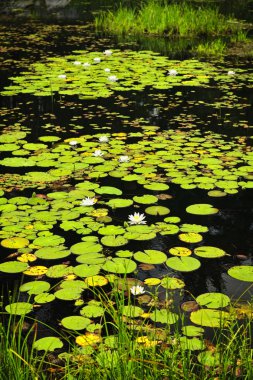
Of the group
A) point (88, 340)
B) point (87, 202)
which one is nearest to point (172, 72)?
point (87, 202)

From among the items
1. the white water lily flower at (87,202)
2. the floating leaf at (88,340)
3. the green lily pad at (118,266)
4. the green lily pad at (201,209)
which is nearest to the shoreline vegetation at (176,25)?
the green lily pad at (201,209)

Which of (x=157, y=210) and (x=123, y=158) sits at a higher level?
(x=123, y=158)

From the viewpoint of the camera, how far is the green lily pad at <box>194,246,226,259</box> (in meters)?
2.91

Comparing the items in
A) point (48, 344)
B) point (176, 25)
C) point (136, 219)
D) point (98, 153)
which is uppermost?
point (176, 25)

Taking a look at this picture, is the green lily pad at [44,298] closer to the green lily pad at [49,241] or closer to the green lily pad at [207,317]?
the green lily pad at [49,241]

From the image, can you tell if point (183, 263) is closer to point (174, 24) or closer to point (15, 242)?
point (15, 242)

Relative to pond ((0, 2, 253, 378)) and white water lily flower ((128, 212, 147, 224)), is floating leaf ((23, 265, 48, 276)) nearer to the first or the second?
pond ((0, 2, 253, 378))

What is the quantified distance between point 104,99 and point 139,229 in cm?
336

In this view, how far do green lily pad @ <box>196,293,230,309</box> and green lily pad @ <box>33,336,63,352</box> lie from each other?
693 millimetres

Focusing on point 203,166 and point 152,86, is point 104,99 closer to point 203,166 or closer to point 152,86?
point 152,86

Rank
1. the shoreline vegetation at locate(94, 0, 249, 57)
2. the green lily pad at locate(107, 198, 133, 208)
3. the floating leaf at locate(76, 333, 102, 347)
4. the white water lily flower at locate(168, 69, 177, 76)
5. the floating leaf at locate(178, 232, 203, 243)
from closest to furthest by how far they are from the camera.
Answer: the floating leaf at locate(76, 333, 102, 347)
the floating leaf at locate(178, 232, 203, 243)
the green lily pad at locate(107, 198, 133, 208)
the white water lily flower at locate(168, 69, 177, 76)
the shoreline vegetation at locate(94, 0, 249, 57)

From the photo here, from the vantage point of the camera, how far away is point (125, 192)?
3.76 metres

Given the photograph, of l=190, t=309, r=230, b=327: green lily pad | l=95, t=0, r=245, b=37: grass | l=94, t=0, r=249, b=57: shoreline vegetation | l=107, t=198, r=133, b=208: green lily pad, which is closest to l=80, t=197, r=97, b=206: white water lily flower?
l=107, t=198, r=133, b=208: green lily pad

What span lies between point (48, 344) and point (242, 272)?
1123 millimetres
